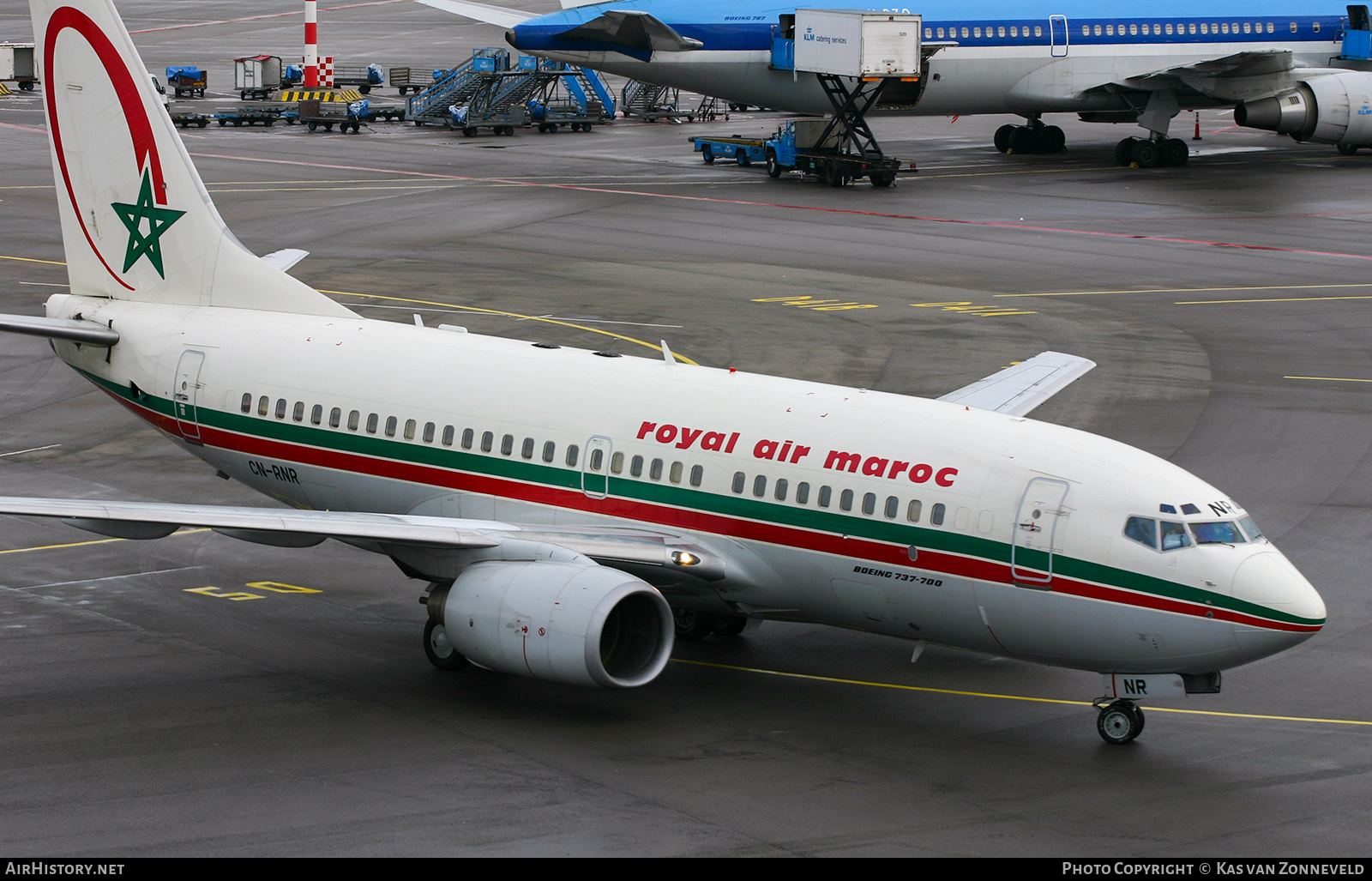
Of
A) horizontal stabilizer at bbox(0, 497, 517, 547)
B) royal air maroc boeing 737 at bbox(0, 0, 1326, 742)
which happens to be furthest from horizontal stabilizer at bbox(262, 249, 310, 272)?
horizontal stabilizer at bbox(0, 497, 517, 547)

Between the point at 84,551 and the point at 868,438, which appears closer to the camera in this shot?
the point at 868,438

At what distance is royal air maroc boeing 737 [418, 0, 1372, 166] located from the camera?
7731cm

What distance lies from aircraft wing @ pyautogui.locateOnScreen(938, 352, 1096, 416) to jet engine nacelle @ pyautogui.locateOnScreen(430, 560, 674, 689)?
8.08 metres

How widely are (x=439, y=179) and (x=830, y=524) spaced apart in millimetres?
57726

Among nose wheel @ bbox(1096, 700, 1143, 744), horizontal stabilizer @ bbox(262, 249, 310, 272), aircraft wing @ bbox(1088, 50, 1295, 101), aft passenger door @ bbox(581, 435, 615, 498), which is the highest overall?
aircraft wing @ bbox(1088, 50, 1295, 101)

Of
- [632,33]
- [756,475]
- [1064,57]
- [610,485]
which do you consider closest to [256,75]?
[632,33]

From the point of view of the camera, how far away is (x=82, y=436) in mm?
37344

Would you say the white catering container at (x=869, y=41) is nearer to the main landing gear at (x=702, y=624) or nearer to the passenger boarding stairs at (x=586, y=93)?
the passenger boarding stairs at (x=586, y=93)

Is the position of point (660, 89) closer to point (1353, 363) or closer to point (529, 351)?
point (1353, 363)

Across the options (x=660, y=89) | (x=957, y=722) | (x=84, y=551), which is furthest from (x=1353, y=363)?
(x=660, y=89)

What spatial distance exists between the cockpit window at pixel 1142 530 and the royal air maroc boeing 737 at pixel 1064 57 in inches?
2333

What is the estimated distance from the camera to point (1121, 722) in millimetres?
21438

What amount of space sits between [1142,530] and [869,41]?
5587cm

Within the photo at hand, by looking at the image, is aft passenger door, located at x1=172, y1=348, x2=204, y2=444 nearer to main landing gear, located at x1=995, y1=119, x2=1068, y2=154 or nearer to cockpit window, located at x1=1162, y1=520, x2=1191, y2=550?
cockpit window, located at x1=1162, y1=520, x2=1191, y2=550
